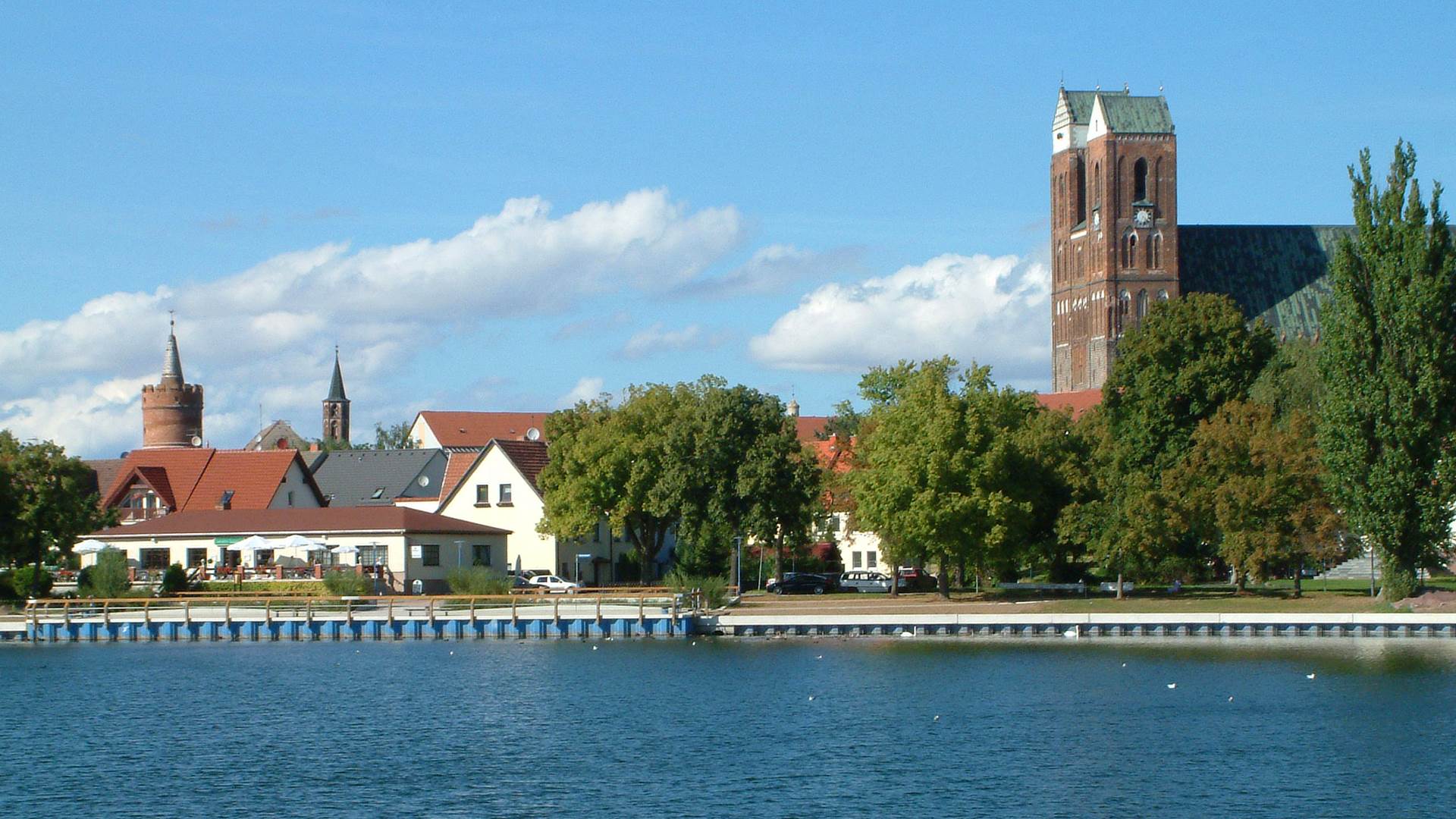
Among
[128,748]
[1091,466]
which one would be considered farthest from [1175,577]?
[128,748]

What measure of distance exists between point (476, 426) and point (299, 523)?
216 ft

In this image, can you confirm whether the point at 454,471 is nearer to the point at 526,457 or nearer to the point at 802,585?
the point at 526,457

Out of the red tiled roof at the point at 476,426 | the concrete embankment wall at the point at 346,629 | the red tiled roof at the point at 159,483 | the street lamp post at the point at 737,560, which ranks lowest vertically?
the concrete embankment wall at the point at 346,629

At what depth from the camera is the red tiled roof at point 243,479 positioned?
95.8m

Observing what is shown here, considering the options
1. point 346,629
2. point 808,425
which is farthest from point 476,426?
point 346,629

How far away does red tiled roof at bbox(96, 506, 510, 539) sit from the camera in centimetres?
8200

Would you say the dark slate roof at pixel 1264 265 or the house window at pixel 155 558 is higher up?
the dark slate roof at pixel 1264 265

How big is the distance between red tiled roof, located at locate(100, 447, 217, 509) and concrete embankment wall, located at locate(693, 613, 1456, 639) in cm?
4456

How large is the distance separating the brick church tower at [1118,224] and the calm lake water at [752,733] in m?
108

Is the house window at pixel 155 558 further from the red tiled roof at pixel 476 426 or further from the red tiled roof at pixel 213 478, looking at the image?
the red tiled roof at pixel 476 426

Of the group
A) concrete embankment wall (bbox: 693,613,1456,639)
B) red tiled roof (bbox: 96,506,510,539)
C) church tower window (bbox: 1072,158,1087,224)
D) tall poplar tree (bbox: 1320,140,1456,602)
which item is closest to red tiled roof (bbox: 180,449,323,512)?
red tiled roof (bbox: 96,506,510,539)

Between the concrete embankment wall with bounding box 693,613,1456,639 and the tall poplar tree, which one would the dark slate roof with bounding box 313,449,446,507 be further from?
the tall poplar tree

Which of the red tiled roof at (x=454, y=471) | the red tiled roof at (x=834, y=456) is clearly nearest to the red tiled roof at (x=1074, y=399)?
the red tiled roof at (x=834, y=456)

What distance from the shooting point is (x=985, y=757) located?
36.2 metres
